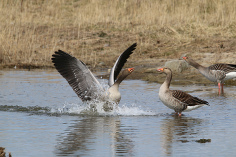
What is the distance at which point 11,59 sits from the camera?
18422 millimetres

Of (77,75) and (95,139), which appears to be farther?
(77,75)

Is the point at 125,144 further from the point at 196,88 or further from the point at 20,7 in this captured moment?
the point at 20,7

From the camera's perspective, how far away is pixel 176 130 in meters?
7.71

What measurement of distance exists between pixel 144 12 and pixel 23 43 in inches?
265

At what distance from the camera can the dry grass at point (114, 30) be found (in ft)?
61.2

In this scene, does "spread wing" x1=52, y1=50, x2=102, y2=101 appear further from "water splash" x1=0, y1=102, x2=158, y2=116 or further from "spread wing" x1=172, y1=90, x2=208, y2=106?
"spread wing" x1=172, y1=90, x2=208, y2=106

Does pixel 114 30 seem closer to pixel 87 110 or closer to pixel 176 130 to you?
pixel 87 110

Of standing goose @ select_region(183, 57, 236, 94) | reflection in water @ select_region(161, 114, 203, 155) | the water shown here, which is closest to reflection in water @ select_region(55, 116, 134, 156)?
the water

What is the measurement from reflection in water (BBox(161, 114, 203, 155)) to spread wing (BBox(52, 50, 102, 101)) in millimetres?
1672

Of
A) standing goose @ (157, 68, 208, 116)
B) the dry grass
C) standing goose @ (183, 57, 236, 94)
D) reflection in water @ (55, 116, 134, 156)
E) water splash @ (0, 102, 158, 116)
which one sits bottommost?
reflection in water @ (55, 116, 134, 156)

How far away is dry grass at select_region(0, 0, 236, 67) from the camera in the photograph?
1864 cm

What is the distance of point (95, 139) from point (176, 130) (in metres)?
1.49

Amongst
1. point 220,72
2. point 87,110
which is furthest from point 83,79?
point 220,72

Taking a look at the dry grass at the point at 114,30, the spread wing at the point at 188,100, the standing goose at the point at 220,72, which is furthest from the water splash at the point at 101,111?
the dry grass at the point at 114,30
